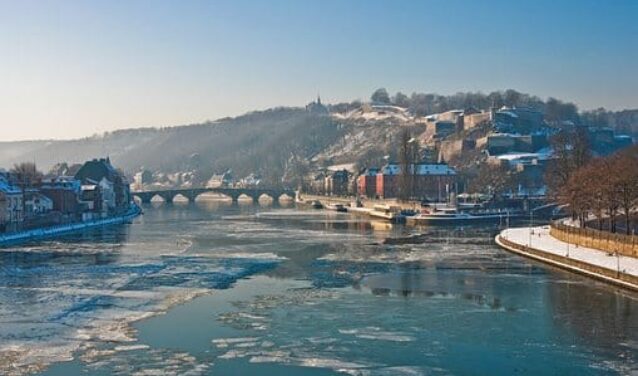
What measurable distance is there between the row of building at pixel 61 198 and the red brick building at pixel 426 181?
28.8 m

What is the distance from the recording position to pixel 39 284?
2450 centimetres

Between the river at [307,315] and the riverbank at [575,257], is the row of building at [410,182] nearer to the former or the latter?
the riverbank at [575,257]

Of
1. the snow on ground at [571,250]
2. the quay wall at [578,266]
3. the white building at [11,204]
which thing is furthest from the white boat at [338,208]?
the quay wall at [578,266]

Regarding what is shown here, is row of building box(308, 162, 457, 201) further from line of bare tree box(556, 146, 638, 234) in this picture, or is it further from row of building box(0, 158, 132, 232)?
line of bare tree box(556, 146, 638, 234)

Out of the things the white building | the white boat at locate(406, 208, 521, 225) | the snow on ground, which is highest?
the white building

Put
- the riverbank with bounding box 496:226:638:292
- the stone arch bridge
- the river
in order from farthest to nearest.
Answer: the stone arch bridge, the riverbank with bounding box 496:226:638:292, the river

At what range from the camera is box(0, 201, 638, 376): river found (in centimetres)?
1466

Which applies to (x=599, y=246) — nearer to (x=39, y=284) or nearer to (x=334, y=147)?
(x=39, y=284)

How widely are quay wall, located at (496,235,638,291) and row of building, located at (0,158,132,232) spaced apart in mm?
28737

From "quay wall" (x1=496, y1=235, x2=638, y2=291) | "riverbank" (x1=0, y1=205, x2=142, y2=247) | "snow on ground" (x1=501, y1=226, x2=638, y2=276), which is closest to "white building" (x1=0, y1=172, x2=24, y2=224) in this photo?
"riverbank" (x1=0, y1=205, x2=142, y2=247)

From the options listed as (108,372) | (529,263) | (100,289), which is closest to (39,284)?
(100,289)

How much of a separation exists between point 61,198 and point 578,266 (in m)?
44.6

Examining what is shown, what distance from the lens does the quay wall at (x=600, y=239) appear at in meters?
27.9

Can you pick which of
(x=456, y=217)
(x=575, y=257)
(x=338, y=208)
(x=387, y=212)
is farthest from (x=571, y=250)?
(x=338, y=208)
